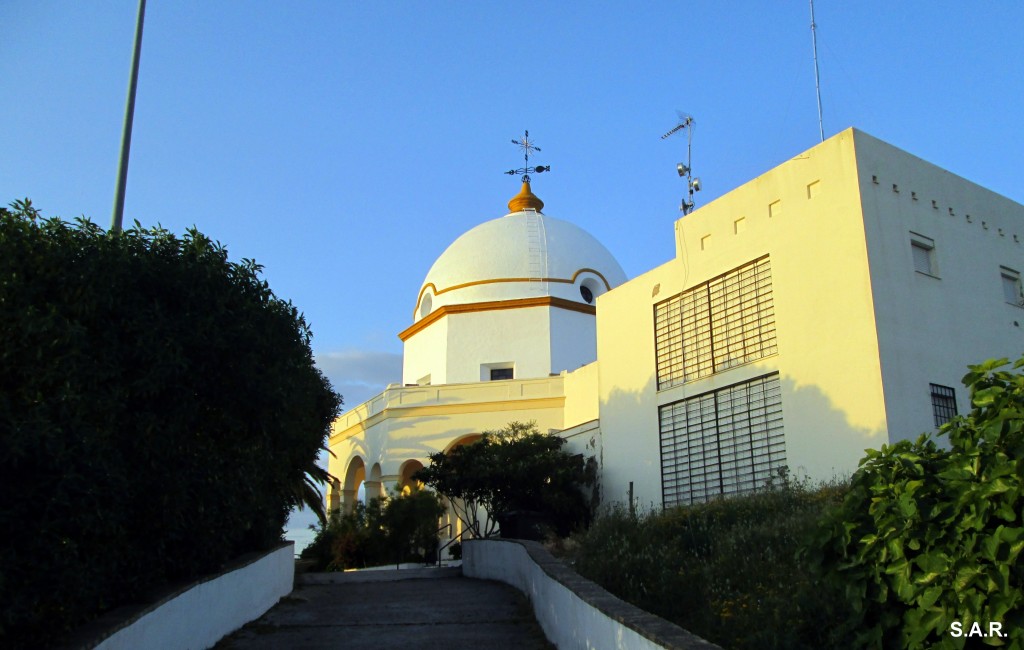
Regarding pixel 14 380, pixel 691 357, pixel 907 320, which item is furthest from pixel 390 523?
pixel 14 380

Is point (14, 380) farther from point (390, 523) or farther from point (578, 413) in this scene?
point (578, 413)

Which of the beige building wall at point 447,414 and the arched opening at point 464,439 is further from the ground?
the beige building wall at point 447,414

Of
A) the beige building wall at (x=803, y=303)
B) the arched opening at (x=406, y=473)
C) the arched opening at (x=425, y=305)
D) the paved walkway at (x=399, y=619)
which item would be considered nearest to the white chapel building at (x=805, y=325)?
the beige building wall at (x=803, y=303)

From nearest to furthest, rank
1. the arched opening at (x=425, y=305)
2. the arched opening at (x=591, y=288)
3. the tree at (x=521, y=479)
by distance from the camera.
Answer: the tree at (x=521, y=479)
the arched opening at (x=591, y=288)
the arched opening at (x=425, y=305)

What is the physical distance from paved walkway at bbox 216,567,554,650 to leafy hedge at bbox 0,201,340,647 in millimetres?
1147

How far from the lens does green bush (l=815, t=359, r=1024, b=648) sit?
15.7ft

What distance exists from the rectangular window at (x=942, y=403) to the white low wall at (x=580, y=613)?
6.42 metres

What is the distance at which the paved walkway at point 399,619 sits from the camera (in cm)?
933

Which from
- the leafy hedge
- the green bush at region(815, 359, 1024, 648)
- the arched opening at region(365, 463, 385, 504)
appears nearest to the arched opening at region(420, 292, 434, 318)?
the arched opening at region(365, 463, 385, 504)

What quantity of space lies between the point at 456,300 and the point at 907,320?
17483 millimetres

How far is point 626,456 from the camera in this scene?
18203 mm

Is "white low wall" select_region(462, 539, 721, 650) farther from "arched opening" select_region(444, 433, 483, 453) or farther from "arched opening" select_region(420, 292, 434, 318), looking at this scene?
"arched opening" select_region(420, 292, 434, 318)

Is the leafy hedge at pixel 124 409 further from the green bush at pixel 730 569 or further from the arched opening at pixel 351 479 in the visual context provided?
the arched opening at pixel 351 479

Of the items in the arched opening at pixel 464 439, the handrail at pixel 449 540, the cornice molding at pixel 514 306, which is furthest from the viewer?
the cornice molding at pixel 514 306
